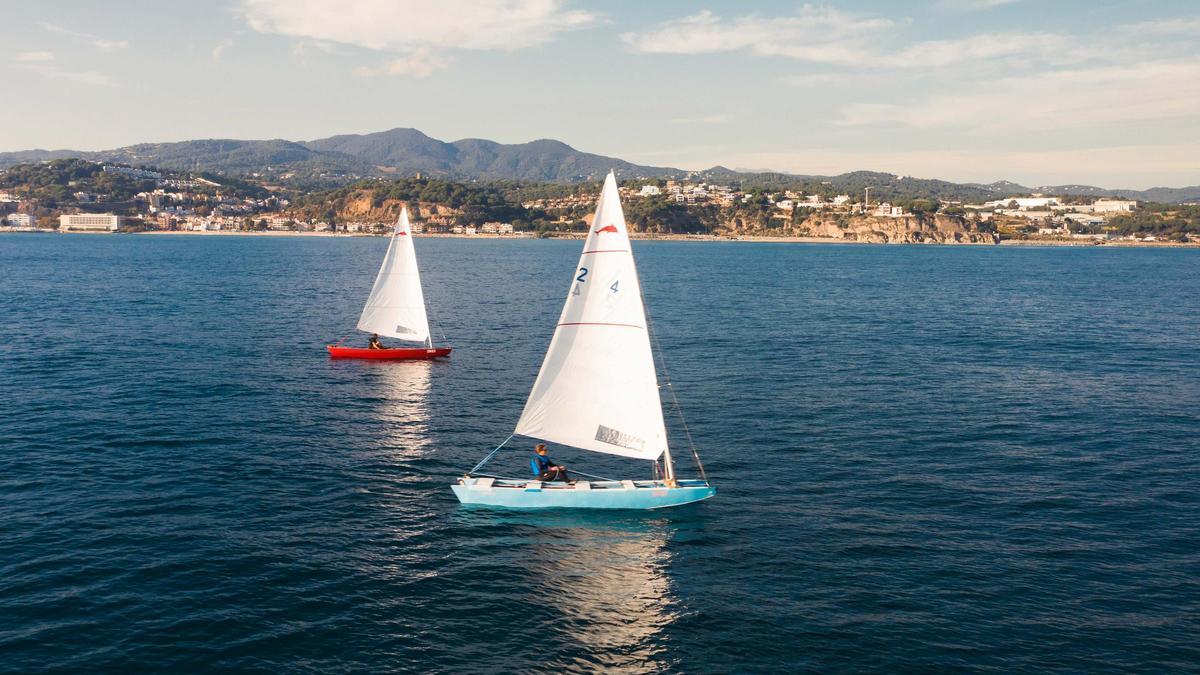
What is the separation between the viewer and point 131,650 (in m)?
25.6

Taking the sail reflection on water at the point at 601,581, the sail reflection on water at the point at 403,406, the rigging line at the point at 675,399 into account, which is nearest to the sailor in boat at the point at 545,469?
the sail reflection on water at the point at 601,581

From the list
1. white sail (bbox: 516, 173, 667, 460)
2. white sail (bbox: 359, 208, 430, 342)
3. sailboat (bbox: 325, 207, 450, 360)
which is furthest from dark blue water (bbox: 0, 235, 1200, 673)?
white sail (bbox: 359, 208, 430, 342)

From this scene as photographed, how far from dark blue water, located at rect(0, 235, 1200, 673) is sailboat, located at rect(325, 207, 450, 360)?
2208 millimetres

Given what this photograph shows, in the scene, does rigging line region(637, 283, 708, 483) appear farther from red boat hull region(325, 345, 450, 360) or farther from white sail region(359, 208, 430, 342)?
white sail region(359, 208, 430, 342)

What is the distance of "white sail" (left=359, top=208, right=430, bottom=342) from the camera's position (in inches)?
2931

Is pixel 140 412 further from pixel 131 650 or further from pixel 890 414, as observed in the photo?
pixel 890 414

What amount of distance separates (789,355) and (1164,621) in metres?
52.2

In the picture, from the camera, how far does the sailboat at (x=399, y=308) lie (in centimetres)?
7450

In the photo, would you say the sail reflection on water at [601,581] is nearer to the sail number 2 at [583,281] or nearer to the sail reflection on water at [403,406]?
the sail number 2 at [583,281]

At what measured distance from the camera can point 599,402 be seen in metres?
37.8

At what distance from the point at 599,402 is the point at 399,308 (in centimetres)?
4199

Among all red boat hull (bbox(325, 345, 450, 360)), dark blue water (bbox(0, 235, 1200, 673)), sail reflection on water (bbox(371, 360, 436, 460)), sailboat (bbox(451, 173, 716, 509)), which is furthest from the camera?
red boat hull (bbox(325, 345, 450, 360))

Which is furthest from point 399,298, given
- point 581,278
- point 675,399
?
point 581,278

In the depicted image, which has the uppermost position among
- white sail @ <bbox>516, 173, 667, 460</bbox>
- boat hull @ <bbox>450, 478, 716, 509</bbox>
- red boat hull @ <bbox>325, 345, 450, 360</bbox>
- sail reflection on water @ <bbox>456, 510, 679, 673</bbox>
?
white sail @ <bbox>516, 173, 667, 460</bbox>
